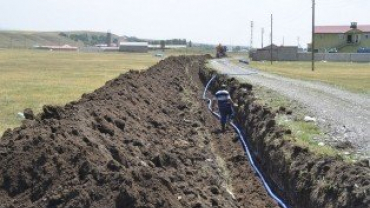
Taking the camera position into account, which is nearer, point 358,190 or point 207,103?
point 358,190

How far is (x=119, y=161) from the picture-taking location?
1045 cm

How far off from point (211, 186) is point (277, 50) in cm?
8770

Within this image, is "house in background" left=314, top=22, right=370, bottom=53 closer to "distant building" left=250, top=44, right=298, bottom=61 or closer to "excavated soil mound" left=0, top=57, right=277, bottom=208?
"distant building" left=250, top=44, right=298, bottom=61

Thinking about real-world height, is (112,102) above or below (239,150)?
above

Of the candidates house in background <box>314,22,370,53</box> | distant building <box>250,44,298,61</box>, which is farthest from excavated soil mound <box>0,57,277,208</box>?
house in background <box>314,22,370,53</box>

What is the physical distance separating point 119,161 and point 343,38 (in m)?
110

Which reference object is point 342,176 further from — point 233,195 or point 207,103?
point 207,103

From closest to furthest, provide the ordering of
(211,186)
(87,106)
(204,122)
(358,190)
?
(358,190), (211,186), (87,106), (204,122)

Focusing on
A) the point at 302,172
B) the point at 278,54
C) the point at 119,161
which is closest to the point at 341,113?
the point at 302,172

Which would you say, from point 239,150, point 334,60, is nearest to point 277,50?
point 334,60

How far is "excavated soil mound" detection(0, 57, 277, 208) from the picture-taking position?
27.8 feet

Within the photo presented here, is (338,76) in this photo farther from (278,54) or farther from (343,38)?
(343,38)

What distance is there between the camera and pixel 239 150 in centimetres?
1762

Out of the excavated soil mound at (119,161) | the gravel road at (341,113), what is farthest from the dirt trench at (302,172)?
the gravel road at (341,113)
